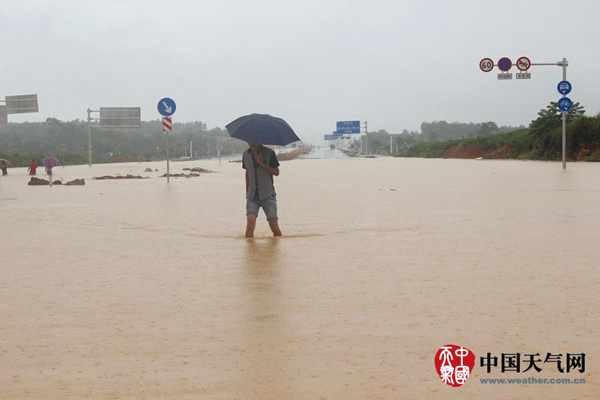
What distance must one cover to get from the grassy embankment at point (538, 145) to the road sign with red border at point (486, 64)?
18.4m

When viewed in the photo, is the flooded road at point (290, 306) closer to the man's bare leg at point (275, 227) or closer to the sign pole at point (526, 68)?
the man's bare leg at point (275, 227)

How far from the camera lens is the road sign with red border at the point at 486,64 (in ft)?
112

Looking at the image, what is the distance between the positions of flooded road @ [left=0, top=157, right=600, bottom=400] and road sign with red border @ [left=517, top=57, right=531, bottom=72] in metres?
23.0

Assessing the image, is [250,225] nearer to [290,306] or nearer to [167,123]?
[290,306]

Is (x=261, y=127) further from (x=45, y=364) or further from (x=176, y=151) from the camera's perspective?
(x=176, y=151)

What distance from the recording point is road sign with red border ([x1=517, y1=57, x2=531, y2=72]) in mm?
33938

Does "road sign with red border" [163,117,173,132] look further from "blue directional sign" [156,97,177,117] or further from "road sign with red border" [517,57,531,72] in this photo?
"road sign with red border" [517,57,531,72]

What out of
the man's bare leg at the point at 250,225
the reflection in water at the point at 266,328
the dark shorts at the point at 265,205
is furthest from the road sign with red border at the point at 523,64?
Result: the reflection in water at the point at 266,328

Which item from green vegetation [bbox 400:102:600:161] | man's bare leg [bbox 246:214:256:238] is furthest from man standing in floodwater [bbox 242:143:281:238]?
green vegetation [bbox 400:102:600:161]

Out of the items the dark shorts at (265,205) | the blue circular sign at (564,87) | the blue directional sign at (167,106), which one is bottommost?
the dark shorts at (265,205)

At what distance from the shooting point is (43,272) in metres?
7.91

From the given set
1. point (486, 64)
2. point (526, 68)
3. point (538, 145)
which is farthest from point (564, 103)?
point (538, 145)

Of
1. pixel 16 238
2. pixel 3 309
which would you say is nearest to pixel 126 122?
pixel 16 238

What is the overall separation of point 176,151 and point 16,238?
172m
